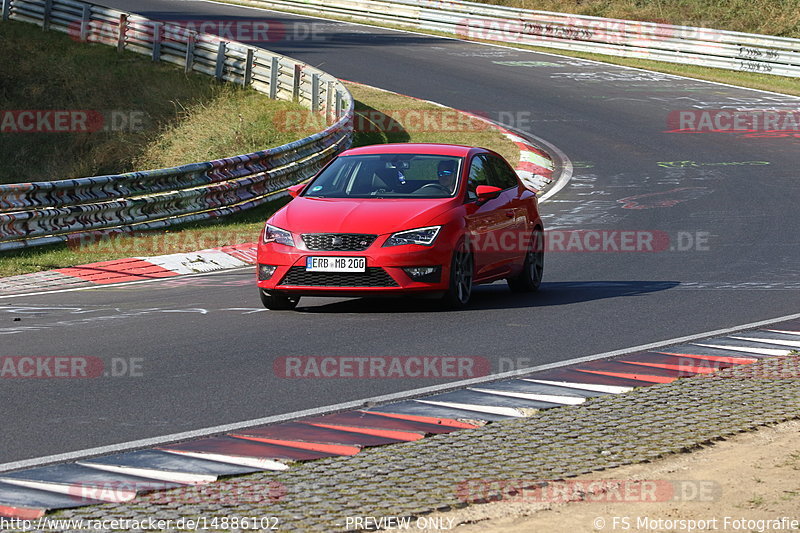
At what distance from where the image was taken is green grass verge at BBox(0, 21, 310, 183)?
28.0 metres

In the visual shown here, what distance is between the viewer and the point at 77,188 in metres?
17.2

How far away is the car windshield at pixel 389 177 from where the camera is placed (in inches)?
510

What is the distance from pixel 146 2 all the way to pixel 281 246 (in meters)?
46.3

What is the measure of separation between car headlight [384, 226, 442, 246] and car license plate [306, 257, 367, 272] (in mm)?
304

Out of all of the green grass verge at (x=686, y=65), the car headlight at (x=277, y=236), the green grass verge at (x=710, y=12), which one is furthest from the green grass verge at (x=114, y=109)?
the green grass verge at (x=710, y=12)

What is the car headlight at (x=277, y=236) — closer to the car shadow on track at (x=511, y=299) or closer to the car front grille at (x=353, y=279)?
the car front grille at (x=353, y=279)

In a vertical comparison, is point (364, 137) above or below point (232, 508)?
below

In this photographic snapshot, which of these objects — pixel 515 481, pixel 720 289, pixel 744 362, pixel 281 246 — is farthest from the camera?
pixel 720 289

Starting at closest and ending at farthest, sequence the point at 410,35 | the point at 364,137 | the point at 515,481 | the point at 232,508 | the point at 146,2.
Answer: the point at 232,508 → the point at 515,481 → the point at 364,137 → the point at 410,35 → the point at 146,2

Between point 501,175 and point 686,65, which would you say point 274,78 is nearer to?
point 686,65

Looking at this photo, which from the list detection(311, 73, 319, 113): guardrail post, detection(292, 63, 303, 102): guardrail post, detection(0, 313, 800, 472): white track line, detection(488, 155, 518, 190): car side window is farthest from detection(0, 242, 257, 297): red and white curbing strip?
detection(292, 63, 303, 102): guardrail post

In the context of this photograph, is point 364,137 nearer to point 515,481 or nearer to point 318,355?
point 318,355

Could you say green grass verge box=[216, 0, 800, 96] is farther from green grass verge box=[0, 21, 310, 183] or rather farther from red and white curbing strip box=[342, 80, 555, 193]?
green grass verge box=[0, 21, 310, 183]

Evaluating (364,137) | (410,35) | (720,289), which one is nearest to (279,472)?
(720,289)
